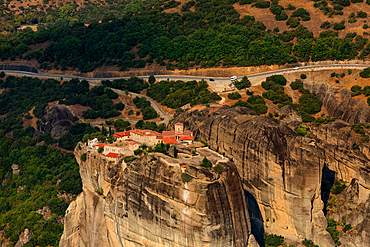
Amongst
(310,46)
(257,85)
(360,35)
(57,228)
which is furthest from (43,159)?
(360,35)

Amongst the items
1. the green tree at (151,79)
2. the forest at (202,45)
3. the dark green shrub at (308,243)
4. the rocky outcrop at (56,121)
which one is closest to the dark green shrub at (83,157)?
the dark green shrub at (308,243)

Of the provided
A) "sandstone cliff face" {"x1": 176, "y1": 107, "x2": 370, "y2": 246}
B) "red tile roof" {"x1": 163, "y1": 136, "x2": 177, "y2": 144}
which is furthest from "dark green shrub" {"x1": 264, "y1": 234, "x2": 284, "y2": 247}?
"red tile roof" {"x1": 163, "y1": 136, "x2": 177, "y2": 144}

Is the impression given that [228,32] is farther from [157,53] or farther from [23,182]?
[23,182]

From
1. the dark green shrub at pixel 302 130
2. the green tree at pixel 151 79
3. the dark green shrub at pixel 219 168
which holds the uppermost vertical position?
the dark green shrub at pixel 219 168

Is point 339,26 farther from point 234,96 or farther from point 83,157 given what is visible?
point 83,157

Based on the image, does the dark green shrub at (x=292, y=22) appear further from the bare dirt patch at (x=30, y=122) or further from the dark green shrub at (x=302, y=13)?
the bare dirt patch at (x=30, y=122)

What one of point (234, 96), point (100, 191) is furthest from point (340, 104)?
point (100, 191)
